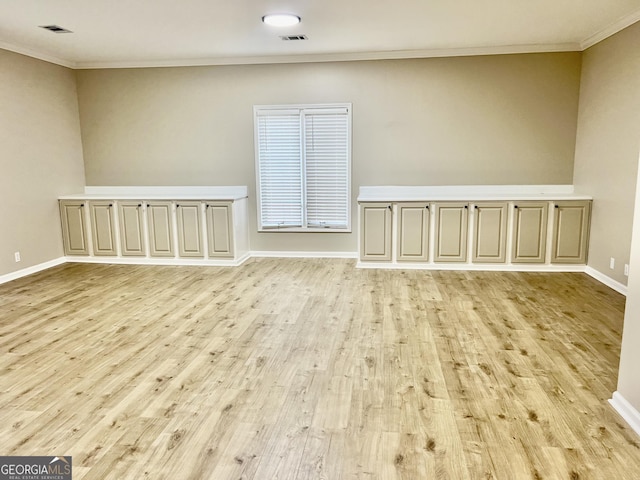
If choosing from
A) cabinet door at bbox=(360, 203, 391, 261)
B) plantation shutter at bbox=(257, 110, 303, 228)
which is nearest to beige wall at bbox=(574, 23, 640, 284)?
cabinet door at bbox=(360, 203, 391, 261)

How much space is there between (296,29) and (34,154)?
3596mm

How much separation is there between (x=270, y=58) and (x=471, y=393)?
493 cm

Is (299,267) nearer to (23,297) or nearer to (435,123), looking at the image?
(435,123)

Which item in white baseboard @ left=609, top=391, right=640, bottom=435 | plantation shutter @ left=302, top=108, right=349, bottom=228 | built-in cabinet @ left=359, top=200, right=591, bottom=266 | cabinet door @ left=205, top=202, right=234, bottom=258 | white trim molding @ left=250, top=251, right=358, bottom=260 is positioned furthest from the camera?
white trim molding @ left=250, top=251, right=358, bottom=260

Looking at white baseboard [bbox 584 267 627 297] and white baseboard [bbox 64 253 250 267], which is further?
white baseboard [bbox 64 253 250 267]

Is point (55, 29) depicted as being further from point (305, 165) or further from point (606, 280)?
point (606, 280)

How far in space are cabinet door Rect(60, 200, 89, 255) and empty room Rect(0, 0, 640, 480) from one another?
46mm

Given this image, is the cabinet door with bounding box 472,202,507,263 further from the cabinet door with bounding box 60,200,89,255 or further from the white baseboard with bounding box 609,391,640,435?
the cabinet door with bounding box 60,200,89,255

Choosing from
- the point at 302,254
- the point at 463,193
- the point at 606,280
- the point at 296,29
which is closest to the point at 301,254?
the point at 302,254

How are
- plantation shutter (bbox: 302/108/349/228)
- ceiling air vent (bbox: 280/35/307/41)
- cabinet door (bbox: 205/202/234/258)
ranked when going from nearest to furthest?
ceiling air vent (bbox: 280/35/307/41)
cabinet door (bbox: 205/202/234/258)
plantation shutter (bbox: 302/108/349/228)

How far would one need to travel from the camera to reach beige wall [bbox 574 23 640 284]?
4395 millimetres

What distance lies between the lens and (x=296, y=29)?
4668mm

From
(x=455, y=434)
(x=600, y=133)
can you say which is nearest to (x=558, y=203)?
(x=600, y=133)

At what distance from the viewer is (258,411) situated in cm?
253
